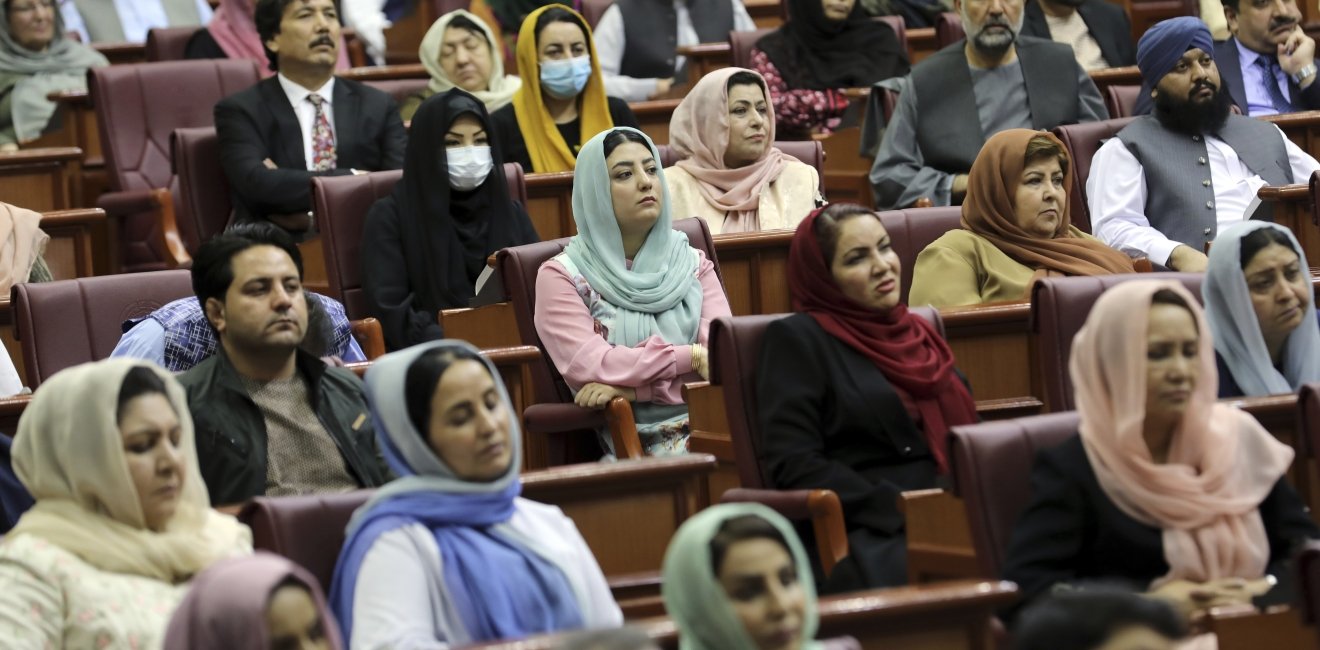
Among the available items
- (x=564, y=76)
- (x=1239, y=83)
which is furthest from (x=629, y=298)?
(x=1239, y=83)

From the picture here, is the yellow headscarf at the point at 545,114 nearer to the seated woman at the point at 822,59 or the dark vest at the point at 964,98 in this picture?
the seated woman at the point at 822,59

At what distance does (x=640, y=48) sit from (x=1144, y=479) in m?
4.06

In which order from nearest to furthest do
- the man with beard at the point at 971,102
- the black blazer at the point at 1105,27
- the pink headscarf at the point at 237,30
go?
the man with beard at the point at 971,102 → the black blazer at the point at 1105,27 → the pink headscarf at the point at 237,30

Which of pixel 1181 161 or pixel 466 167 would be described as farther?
pixel 1181 161

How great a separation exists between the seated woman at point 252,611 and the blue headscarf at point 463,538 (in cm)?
39

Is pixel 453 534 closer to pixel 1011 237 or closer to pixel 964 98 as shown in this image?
pixel 1011 237

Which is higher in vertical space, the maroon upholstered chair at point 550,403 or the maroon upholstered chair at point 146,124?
the maroon upholstered chair at point 146,124

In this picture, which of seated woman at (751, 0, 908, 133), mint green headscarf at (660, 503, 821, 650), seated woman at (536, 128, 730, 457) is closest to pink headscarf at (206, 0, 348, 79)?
seated woman at (751, 0, 908, 133)

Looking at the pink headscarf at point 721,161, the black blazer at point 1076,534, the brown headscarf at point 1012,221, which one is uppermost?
the pink headscarf at point 721,161

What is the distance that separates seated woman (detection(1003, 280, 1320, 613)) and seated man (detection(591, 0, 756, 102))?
12.5ft

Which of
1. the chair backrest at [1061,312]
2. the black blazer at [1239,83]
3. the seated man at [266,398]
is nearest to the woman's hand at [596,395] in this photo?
the seated man at [266,398]

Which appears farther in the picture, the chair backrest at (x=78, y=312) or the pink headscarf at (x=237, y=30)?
the pink headscarf at (x=237, y=30)

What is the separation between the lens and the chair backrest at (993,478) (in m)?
2.77

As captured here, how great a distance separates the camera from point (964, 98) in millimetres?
5305
